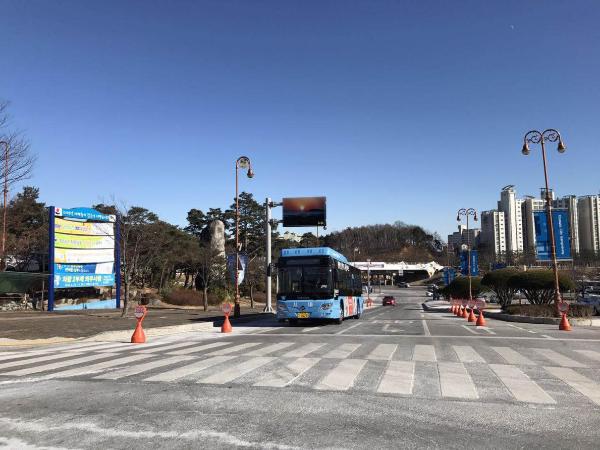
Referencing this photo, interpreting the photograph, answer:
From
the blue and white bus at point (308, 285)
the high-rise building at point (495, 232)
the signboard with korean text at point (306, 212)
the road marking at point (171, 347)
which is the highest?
the high-rise building at point (495, 232)

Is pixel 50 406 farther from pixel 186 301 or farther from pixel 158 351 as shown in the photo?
pixel 186 301

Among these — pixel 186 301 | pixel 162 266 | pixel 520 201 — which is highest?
pixel 520 201

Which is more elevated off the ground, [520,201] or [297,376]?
[520,201]

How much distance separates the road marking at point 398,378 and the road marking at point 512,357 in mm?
2368

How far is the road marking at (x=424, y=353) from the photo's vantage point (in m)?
11.7

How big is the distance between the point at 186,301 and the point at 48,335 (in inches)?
1151

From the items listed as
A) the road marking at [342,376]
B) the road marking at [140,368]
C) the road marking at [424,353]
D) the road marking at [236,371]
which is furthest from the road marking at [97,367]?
the road marking at [424,353]

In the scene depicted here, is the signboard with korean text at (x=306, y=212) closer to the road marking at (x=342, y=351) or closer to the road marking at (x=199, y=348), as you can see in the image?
the road marking at (x=199, y=348)

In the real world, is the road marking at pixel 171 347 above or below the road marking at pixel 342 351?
below

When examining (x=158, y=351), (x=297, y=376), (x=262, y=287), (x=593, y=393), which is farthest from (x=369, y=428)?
(x=262, y=287)

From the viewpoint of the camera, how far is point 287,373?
9695 millimetres

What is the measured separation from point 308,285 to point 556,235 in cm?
1425

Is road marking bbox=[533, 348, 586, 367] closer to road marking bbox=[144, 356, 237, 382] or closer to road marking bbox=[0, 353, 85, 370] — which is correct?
road marking bbox=[144, 356, 237, 382]

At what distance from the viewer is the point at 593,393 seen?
7.93m
